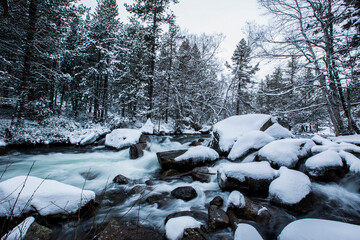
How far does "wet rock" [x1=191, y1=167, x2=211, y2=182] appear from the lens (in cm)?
438

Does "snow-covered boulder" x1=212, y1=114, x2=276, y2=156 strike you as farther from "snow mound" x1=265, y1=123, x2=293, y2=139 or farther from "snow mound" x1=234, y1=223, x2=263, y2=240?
"snow mound" x1=234, y1=223, x2=263, y2=240

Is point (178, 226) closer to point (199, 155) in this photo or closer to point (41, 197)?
point (41, 197)

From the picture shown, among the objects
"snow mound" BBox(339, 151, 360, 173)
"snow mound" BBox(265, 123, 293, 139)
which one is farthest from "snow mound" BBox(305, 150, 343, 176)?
"snow mound" BBox(265, 123, 293, 139)

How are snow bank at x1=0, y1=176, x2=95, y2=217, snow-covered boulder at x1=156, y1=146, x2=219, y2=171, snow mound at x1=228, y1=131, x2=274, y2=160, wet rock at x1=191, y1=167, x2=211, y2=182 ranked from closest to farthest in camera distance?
1. snow bank at x1=0, y1=176, x2=95, y2=217
2. wet rock at x1=191, y1=167, x2=211, y2=182
3. snow mound at x1=228, y1=131, x2=274, y2=160
4. snow-covered boulder at x1=156, y1=146, x2=219, y2=171

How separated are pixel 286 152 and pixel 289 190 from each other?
54.4 inches

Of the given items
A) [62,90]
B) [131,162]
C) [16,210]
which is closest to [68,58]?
[62,90]

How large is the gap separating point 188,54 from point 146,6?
6.11 m

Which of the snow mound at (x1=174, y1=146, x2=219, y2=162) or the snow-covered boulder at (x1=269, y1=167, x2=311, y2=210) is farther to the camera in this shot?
the snow mound at (x1=174, y1=146, x2=219, y2=162)

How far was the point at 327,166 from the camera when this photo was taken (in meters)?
3.39

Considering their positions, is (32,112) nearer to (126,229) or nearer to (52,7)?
(52,7)

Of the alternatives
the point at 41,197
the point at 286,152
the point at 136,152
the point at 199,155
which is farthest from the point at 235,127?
the point at 41,197

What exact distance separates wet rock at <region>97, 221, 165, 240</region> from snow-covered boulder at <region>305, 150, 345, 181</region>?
3595 mm

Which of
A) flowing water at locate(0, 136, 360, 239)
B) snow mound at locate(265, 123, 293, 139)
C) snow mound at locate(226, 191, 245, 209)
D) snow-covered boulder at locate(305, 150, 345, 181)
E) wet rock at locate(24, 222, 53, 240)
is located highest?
snow mound at locate(265, 123, 293, 139)

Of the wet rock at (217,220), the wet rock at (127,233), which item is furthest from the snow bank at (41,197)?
the wet rock at (217,220)
